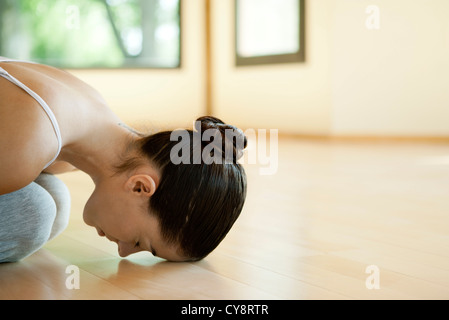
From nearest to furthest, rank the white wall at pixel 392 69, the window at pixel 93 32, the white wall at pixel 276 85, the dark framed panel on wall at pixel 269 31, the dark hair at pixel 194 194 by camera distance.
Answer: the dark hair at pixel 194 194 → the white wall at pixel 392 69 → the white wall at pixel 276 85 → the dark framed panel on wall at pixel 269 31 → the window at pixel 93 32

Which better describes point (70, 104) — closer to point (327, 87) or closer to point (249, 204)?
point (249, 204)

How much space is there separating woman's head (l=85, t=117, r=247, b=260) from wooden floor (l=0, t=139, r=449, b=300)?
0.07m

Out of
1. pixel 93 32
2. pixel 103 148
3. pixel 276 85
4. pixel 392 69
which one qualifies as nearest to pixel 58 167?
pixel 103 148

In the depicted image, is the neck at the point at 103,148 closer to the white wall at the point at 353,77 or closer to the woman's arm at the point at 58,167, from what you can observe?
the woman's arm at the point at 58,167

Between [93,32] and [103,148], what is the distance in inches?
190

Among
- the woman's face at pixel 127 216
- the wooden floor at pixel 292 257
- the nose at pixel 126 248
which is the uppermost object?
the woman's face at pixel 127 216

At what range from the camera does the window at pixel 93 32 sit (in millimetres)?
5629

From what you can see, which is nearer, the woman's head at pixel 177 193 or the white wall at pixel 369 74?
the woman's head at pixel 177 193

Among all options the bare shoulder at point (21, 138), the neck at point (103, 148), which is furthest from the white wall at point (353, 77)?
the bare shoulder at point (21, 138)

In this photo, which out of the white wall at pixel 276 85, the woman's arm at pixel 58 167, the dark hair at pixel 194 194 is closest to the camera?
the dark hair at pixel 194 194

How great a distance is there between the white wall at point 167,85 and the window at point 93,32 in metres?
0.08

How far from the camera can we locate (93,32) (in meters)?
5.78

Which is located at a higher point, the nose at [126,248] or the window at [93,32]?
the window at [93,32]

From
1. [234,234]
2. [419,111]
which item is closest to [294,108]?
[419,111]
